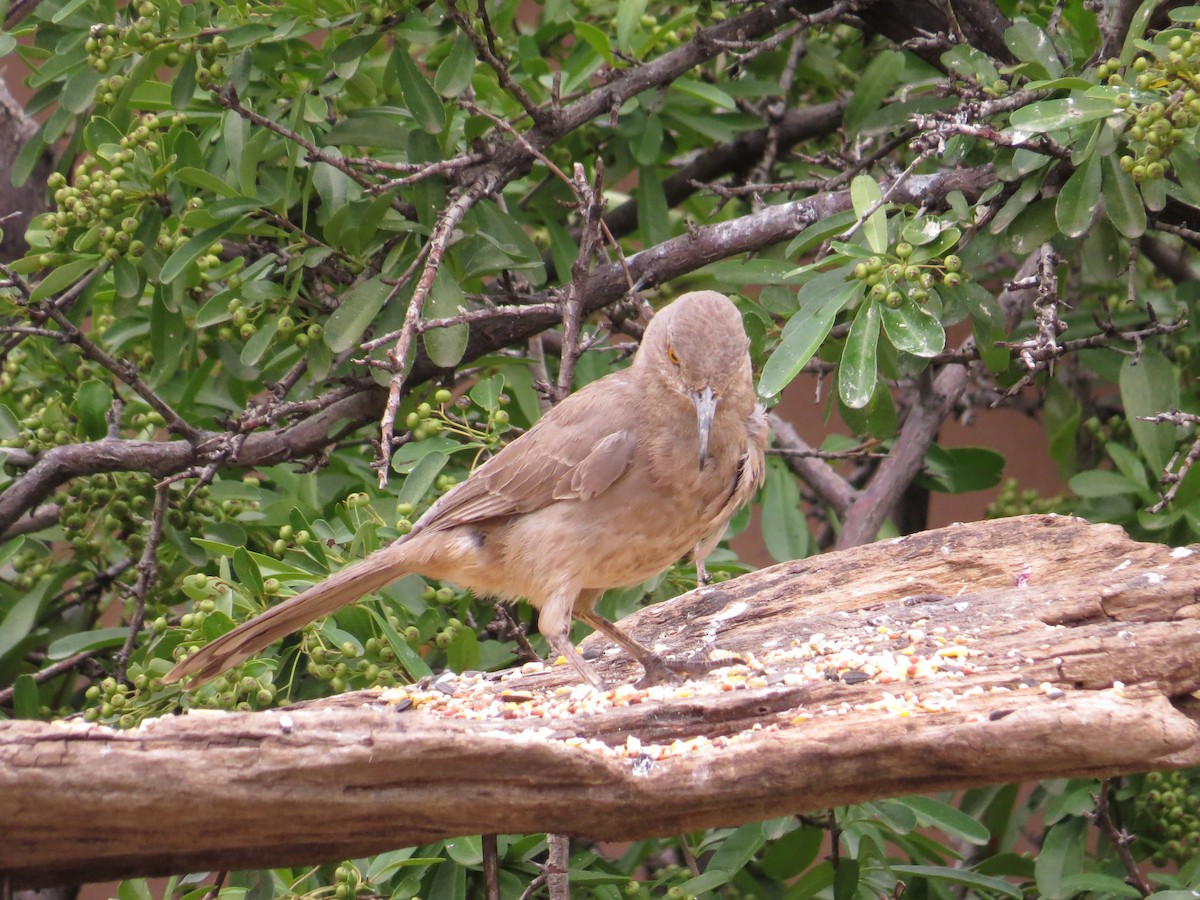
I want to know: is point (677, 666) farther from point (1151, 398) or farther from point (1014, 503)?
point (1014, 503)

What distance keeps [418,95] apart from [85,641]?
2199mm

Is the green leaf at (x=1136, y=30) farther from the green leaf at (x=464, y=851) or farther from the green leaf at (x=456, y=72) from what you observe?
the green leaf at (x=464, y=851)

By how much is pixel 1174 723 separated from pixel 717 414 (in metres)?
1.80

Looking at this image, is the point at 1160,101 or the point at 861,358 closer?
the point at 1160,101

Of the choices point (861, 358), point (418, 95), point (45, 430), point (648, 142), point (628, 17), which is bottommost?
point (45, 430)

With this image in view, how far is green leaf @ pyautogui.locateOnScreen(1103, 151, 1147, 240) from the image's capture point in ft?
12.3

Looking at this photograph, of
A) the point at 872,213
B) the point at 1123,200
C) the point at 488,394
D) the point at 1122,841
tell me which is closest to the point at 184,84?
the point at 488,394

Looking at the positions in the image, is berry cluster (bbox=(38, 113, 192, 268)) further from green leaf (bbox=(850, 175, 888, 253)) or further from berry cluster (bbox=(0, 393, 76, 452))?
green leaf (bbox=(850, 175, 888, 253))

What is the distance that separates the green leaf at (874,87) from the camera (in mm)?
5000

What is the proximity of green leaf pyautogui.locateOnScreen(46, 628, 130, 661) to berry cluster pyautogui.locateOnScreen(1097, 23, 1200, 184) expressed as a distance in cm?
356

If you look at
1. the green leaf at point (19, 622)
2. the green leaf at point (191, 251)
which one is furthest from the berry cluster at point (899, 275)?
the green leaf at point (19, 622)

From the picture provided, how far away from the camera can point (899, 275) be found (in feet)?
11.8

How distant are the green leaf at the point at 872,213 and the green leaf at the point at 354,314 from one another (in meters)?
1.56

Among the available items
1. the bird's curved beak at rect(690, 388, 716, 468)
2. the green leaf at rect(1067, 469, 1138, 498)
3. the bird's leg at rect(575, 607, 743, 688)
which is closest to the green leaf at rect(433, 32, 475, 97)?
the bird's curved beak at rect(690, 388, 716, 468)
